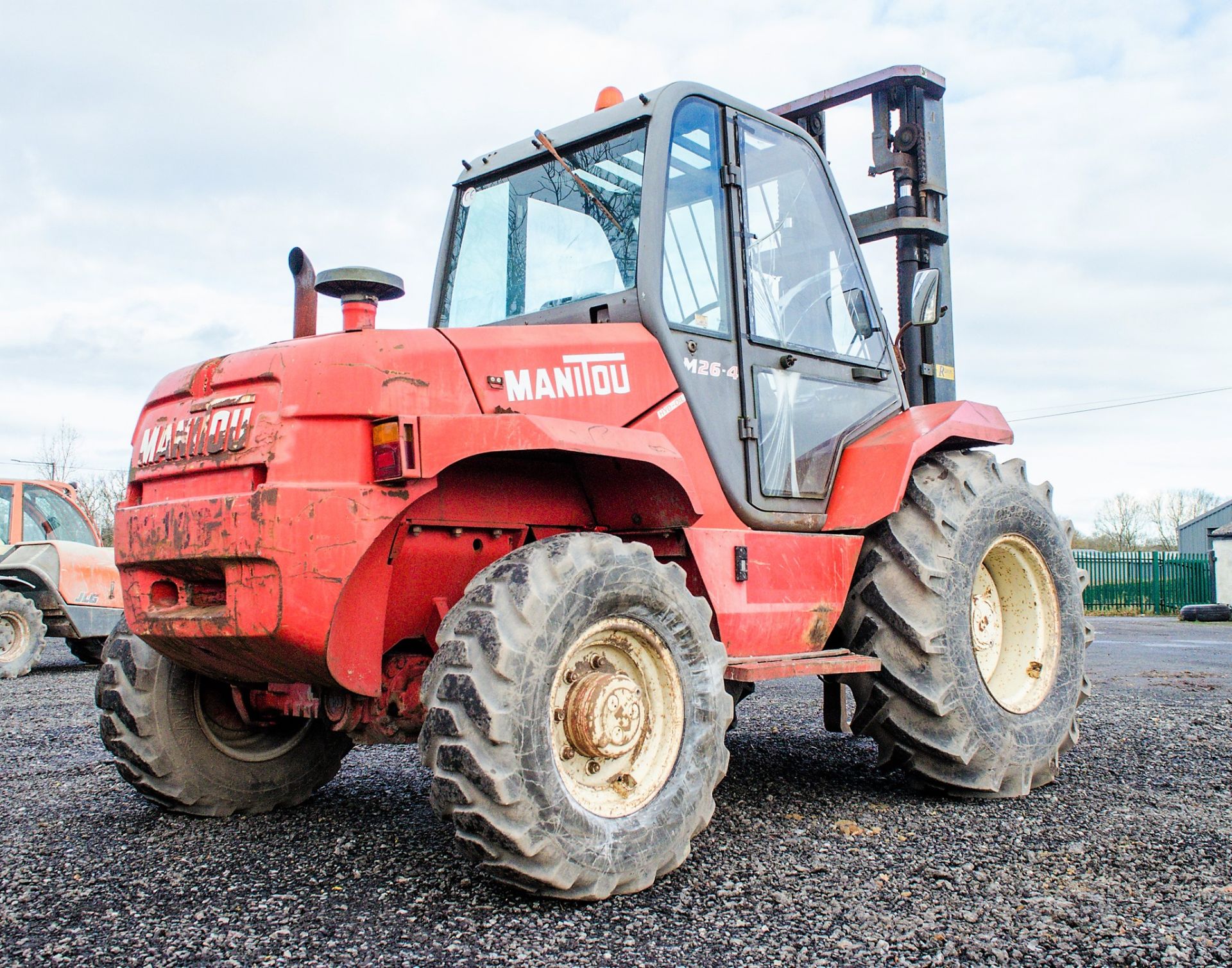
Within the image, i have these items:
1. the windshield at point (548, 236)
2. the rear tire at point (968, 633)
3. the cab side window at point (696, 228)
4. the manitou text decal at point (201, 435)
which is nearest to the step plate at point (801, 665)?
the rear tire at point (968, 633)

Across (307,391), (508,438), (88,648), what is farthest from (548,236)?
(88,648)

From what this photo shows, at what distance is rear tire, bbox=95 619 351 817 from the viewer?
13.5 ft

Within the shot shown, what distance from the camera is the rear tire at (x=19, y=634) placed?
11.6 m

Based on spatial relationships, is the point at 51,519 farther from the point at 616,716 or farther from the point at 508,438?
the point at 616,716

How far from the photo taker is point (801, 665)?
420cm

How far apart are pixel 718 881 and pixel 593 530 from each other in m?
1.45

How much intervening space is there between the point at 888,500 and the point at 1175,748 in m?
2.55

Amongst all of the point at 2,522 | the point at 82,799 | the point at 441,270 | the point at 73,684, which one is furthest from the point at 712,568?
the point at 2,522

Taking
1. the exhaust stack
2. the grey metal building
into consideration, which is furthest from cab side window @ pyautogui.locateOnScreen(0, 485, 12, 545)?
the grey metal building

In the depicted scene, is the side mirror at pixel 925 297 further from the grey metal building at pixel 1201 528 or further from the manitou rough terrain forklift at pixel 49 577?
the grey metal building at pixel 1201 528

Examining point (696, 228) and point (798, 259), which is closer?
point (696, 228)

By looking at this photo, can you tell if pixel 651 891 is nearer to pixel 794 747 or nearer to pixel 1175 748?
pixel 794 747

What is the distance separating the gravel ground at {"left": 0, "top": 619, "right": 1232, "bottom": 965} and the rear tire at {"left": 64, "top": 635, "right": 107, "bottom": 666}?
8091mm

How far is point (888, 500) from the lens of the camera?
472cm
